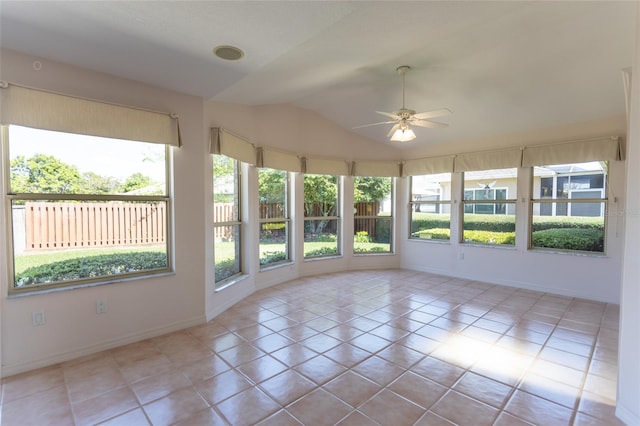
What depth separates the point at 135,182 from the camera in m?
3.01

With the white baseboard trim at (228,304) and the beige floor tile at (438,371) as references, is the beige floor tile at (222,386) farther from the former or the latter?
the beige floor tile at (438,371)

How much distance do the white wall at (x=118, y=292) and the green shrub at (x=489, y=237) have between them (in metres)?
4.62

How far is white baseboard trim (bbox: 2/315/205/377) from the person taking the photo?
2385mm

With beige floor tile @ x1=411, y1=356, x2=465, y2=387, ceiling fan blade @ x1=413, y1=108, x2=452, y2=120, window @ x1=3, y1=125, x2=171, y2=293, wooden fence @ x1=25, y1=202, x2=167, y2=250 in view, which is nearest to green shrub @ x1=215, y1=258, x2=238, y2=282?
window @ x1=3, y1=125, x2=171, y2=293

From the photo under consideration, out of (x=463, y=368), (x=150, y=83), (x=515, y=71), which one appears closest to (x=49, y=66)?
(x=150, y=83)

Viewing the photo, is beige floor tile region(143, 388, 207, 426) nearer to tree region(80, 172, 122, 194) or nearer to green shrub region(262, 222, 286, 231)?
tree region(80, 172, 122, 194)

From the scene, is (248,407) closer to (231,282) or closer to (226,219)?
(231,282)

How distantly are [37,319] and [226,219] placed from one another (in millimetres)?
2051

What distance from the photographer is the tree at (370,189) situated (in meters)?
6.10

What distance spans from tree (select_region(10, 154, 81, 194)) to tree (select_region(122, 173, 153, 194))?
0.37 m

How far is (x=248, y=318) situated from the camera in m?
3.54

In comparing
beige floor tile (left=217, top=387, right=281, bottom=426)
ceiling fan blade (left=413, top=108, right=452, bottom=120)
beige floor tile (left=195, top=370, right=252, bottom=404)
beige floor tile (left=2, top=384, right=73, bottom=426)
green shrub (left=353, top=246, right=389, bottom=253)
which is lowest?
beige floor tile (left=217, top=387, right=281, bottom=426)

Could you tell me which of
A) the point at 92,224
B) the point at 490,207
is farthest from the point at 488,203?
the point at 92,224

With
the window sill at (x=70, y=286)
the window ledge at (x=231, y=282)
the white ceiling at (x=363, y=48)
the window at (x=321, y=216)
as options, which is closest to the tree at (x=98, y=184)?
the window sill at (x=70, y=286)
